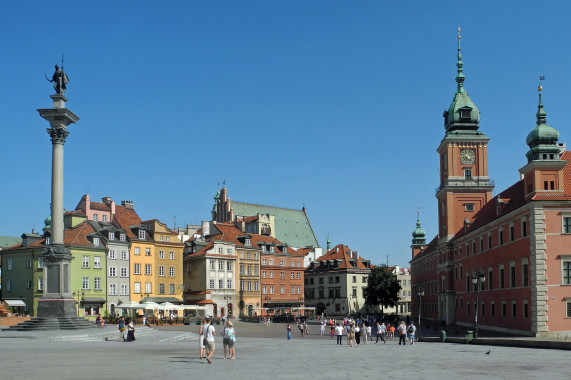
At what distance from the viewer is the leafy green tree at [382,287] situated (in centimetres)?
11825

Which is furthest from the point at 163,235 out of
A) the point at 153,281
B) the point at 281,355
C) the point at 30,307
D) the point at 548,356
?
the point at 548,356

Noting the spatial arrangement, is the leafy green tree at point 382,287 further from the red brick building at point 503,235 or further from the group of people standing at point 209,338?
the group of people standing at point 209,338

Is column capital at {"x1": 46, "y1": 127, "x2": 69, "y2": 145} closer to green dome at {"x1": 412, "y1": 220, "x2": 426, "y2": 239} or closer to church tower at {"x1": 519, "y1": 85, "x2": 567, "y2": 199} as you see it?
church tower at {"x1": 519, "y1": 85, "x2": 567, "y2": 199}

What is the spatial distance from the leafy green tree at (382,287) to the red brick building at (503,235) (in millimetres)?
18367

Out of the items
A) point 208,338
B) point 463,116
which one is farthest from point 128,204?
point 208,338

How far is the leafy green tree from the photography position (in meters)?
118

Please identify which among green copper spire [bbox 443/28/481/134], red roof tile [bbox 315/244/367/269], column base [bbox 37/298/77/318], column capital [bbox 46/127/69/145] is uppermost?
green copper spire [bbox 443/28/481/134]

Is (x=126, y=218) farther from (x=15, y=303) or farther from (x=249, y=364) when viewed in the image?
(x=249, y=364)

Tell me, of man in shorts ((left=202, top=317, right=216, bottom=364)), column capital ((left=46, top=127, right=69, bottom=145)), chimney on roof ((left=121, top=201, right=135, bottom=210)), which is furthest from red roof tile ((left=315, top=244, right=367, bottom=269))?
man in shorts ((left=202, top=317, right=216, bottom=364))

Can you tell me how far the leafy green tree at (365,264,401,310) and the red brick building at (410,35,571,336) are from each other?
18.4 meters

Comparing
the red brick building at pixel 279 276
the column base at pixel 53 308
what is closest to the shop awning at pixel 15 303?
the red brick building at pixel 279 276

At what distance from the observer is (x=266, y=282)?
118000 mm

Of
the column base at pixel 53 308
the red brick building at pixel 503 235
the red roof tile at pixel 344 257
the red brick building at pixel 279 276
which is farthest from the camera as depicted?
the red roof tile at pixel 344 257

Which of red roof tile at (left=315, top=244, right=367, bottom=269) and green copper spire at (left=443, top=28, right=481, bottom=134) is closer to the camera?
green copper spire at (left=443, top=28, right=481, bottom=134)
